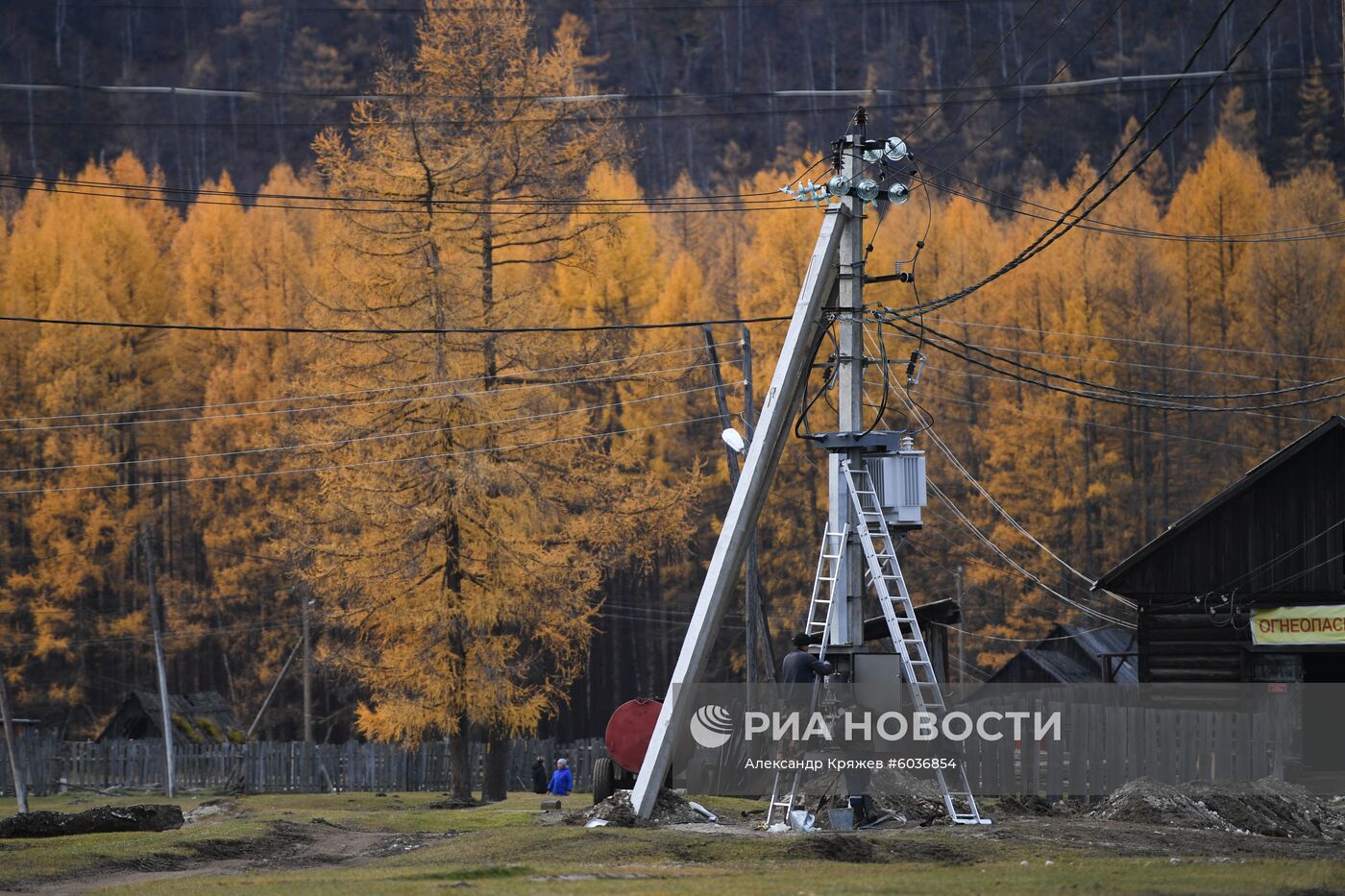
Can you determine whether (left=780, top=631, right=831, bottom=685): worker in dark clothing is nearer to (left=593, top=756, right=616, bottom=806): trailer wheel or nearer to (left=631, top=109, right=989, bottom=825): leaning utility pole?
(left=631, top=109, right=989, bottom=825): leaning utility pole

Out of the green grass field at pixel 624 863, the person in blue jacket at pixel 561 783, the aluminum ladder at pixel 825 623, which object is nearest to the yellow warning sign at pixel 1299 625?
the green grass field at pixel 624 863

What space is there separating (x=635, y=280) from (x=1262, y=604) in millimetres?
27640

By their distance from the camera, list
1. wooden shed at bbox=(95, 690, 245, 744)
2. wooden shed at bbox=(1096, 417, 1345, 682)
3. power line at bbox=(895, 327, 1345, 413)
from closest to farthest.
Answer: power line at bbox=(895, 327, 1345, 413), wooden shed at bbox=(1096, 417, 1345, 682), wooden shed at bbox=(95, 690, 245, 744)

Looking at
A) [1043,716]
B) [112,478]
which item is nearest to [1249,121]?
[112,478]

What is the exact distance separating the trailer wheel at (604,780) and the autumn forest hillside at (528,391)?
18.9 ft

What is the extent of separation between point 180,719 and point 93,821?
27116 millimetres

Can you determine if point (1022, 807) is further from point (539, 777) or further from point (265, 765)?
point (265, 765)

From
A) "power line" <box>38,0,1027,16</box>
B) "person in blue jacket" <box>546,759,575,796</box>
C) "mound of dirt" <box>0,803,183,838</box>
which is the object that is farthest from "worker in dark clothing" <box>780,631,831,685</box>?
"power line" <box>38,0,1027,16</box>

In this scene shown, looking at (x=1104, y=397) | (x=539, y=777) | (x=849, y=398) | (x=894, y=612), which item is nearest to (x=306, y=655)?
(x=539, y=777)

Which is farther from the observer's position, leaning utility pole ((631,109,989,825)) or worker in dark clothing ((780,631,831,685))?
leaning utility pole ((631,109,989,825))

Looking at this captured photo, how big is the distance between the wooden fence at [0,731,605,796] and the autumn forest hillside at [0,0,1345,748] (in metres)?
2.53

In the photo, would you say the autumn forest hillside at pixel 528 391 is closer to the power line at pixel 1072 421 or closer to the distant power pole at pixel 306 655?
the power line at pixel 1072 421

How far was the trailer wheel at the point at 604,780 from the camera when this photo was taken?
787 inches

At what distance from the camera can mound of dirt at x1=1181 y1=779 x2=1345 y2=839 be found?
18.4m
